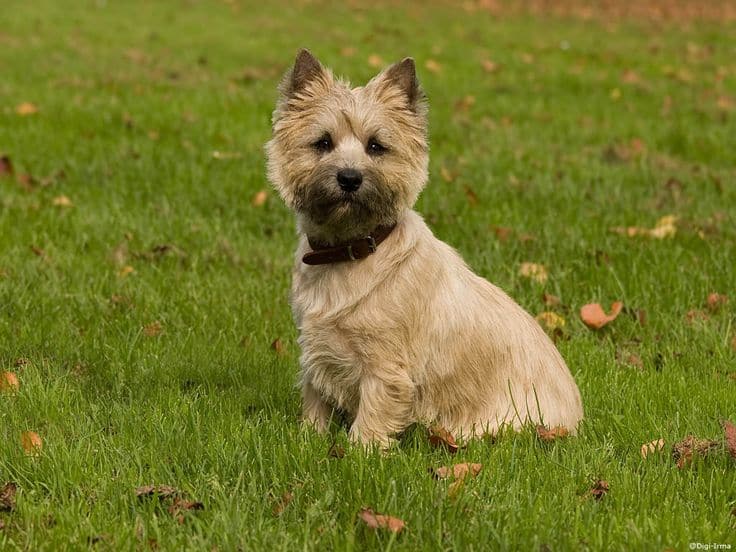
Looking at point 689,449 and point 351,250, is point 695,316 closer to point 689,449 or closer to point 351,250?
point 689,449

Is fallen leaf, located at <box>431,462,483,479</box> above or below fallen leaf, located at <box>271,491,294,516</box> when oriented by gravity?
above

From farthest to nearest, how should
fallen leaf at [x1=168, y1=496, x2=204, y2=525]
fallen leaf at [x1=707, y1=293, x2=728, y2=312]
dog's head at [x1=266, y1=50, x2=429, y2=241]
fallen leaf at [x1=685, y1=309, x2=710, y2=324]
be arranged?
fallen leaf at [x1=707, y1=293, x2=728, y2=312] → fallen leaf at [x1=685, y1=309, x2=710, y2=324] → dog's head at [x1=266, y1=50, x2=429, y2=241] → fallen leaf at [x1=168, y1=496, x2=204, y2=525]

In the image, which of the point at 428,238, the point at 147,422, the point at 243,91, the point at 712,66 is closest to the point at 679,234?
the point at 428,238

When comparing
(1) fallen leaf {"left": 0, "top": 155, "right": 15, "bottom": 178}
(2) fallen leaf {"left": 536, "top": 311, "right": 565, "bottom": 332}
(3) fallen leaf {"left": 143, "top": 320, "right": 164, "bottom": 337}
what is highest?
(1) fallen leaf {"left": 0, "top": 155, "right": 15, "bottom": 178}

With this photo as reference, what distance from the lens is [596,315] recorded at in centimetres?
597

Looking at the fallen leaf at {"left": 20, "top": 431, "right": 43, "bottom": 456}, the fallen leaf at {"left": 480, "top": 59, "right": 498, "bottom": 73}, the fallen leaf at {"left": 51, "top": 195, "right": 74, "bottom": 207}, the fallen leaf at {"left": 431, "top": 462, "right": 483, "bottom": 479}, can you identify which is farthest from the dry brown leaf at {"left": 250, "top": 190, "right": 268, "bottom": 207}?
the fallen leaf at {"left": 480, "top": 59, "right": 498, "bottom": 73}

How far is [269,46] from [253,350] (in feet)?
35.1

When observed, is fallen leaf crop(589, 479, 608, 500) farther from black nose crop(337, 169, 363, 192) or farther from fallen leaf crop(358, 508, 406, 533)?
black nose crop(337, 169, 363, 192)

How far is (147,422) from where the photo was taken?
4199 millimetres

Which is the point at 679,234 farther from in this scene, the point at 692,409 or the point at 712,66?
the point at 712,66

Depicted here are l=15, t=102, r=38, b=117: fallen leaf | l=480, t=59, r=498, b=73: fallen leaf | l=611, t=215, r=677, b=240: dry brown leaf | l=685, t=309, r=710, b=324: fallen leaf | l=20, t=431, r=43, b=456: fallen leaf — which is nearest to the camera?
l=20, t=431, r=43, b=456: fallen leaf

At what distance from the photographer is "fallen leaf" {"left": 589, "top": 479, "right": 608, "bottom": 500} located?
3.75 m

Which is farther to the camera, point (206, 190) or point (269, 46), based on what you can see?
point (269, 46)

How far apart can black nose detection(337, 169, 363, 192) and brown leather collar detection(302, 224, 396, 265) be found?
26 cm
